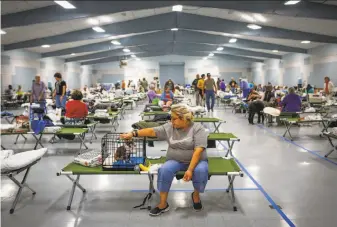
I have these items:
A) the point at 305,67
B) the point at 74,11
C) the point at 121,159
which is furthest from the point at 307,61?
the point at 121,159

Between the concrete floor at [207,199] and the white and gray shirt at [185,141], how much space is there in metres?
0.57

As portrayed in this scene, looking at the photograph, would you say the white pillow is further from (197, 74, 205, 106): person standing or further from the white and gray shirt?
(197, 74, 205, 106): person standing

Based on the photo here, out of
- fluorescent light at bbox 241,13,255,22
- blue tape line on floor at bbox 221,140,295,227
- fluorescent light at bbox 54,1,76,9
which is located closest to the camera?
blue tape line on floor at bbox 221,140,295,227

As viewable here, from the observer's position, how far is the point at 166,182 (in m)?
3.52

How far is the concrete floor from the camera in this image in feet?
11.1

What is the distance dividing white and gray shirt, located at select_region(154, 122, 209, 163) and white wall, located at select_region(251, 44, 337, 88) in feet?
55.4

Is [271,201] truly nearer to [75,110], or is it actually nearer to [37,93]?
A: [75,110]

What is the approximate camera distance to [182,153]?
370cm

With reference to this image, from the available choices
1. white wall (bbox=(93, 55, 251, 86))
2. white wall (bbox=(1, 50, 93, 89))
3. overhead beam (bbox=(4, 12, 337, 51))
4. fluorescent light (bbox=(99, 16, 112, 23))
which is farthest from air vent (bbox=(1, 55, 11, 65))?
white wall (bbox=(93, 55, 251, 86))

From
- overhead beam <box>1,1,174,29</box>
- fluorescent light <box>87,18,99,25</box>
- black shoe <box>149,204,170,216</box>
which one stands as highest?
fluorescent light <box>87,18,99,25</box>

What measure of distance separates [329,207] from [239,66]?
3323cm

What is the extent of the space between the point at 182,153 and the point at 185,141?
141 millimetres

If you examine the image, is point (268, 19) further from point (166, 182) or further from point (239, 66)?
point (239, 66)

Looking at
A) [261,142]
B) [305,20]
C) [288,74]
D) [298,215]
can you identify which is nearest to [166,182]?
[298,215]
